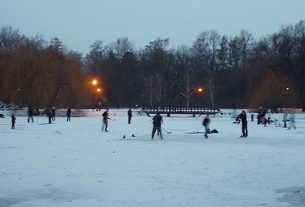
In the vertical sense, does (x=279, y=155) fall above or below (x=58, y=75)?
below

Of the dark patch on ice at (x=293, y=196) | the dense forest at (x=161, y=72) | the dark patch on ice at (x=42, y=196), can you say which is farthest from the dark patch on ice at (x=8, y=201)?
the dense forest at (x=161, y=72)

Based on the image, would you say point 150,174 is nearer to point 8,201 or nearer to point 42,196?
point 42,196

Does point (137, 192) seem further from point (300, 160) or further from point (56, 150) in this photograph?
point (56, 150)

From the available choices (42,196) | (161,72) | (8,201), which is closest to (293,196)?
(42,196)

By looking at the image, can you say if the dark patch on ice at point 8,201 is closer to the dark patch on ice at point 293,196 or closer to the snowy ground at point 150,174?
the snowy ground at point 150,174

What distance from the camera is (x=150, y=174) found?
587 inches

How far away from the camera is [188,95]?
8994cm

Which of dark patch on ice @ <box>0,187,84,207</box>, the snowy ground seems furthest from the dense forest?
dark patch on ice @ <box>0,187,84,207</box>

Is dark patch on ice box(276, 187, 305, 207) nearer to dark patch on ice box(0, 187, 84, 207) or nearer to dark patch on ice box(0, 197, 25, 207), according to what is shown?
dark patch on ice box(0, 187, 84, 207)

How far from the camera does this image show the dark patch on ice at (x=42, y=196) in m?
11.1

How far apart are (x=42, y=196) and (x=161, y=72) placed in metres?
90.3

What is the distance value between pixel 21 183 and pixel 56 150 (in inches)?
316

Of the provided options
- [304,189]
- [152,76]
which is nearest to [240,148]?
[304,189]

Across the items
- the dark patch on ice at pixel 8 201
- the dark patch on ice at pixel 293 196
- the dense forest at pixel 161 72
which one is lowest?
the dark patch on ice at pixel 8 201
